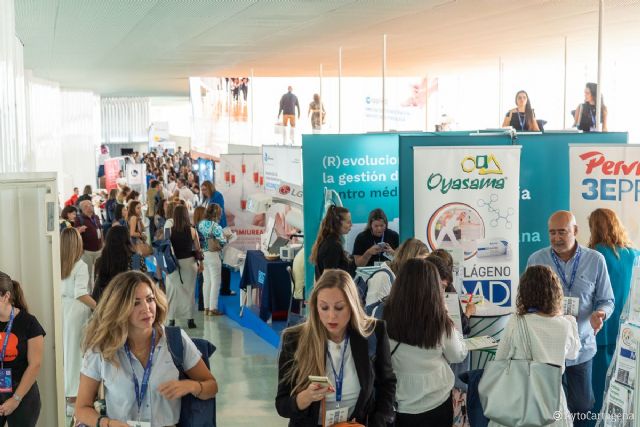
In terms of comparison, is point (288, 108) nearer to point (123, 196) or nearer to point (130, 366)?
point (123, 196)

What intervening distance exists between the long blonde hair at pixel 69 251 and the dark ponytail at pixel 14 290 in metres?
1.58

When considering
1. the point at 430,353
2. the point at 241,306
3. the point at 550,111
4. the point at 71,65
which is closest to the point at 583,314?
the point at 430,353

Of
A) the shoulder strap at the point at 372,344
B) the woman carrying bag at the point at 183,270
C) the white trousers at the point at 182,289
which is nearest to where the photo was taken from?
the shoulder strap at the point at 372,344

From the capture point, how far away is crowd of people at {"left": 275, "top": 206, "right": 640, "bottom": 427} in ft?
10.8

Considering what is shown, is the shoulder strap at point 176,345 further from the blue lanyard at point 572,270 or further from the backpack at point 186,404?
the blue lanyard at point 572,270

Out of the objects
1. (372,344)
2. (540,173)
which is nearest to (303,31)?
(540,173)

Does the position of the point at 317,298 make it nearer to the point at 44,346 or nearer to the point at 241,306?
the point at 44,346

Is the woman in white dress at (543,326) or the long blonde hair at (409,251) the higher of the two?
the long blonde hair at (409,251)

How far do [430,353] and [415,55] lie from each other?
27.5 ft

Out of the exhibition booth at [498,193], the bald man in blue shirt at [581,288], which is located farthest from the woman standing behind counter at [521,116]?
the bald man in blue shirt at [581,288]

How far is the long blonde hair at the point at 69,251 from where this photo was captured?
5.73 meters

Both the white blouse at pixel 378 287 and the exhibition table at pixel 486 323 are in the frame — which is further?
the exhibition table at pixel 486 323

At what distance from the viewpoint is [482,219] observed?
5633 mm

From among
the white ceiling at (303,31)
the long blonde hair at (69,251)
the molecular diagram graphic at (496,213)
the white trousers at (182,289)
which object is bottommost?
the white trousers at (182,289)
